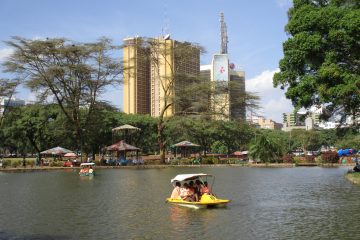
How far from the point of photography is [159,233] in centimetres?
1518

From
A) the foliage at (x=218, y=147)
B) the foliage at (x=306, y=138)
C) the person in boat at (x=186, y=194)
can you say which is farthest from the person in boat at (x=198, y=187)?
the foliage at (x=306, y=138)

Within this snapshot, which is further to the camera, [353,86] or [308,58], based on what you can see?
[308,58]

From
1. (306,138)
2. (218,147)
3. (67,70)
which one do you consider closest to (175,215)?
(67,70)

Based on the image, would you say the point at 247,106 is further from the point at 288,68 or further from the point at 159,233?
the point at 159,233

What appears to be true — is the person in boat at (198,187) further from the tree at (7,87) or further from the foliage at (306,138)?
the foliage at (306,138)

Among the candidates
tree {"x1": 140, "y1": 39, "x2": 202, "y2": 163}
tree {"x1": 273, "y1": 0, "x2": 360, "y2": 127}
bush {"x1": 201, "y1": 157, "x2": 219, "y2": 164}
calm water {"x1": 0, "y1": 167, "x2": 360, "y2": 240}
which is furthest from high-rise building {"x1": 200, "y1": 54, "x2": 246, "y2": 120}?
calm water {"x1": 0, "y1": 167, "x2": 360, "y2": 240}

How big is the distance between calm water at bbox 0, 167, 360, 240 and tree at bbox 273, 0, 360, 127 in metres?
5.94

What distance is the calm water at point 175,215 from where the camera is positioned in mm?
15117

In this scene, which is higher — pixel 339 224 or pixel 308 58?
pixel 308 58

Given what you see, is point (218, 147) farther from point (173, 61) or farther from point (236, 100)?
point (173, 61)

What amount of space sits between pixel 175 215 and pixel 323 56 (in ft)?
54.8

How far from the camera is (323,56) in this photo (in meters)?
30.3

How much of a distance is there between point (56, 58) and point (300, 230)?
47.9 m

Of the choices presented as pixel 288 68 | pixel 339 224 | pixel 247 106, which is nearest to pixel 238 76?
pixel 247 106
